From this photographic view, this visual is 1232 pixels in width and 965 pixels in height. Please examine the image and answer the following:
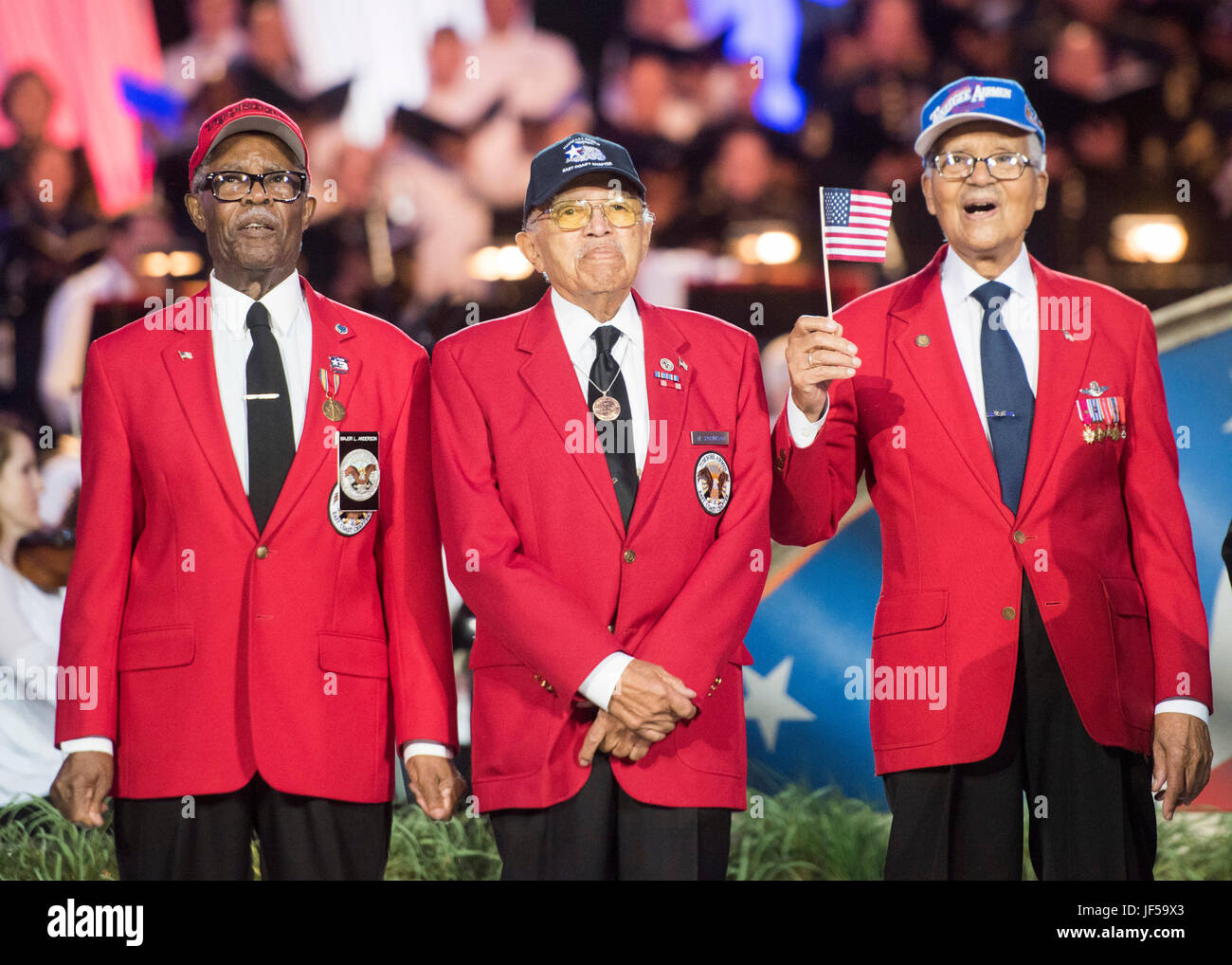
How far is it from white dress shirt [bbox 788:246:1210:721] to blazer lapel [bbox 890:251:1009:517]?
0.03 meters

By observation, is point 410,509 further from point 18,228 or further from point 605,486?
point 18,228

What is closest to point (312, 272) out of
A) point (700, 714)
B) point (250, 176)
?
point (250, 176)

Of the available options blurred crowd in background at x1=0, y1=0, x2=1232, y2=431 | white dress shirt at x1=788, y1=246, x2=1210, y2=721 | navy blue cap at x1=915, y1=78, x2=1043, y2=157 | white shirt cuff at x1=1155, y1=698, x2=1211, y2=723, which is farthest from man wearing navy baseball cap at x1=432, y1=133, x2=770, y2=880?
blurred crowd in background at x1=0, y1=0, x2=1232, y2=431

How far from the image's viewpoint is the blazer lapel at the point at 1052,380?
3266mm

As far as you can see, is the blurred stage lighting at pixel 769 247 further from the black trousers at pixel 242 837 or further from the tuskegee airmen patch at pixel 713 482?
the black trousers at pixel 242 837

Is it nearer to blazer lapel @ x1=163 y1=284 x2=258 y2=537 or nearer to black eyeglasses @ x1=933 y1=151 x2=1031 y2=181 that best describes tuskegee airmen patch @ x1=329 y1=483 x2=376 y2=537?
blazer lapel @ x1=163 y1=284 x2=258 y2=537

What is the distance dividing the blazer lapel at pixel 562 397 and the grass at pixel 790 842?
59.9 inches

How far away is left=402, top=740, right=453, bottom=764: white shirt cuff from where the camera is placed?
326 cm

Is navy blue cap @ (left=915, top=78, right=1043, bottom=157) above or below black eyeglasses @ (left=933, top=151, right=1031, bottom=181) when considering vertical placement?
above

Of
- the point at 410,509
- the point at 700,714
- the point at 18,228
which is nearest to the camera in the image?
the point at 700,714

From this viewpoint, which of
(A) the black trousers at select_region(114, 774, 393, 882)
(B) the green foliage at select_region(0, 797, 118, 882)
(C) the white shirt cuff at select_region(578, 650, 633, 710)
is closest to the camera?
(C) the white shirt cuff at select_region(578, 650, 633, 710)

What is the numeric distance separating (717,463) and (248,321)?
110 cm

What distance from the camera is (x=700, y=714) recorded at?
3100 millimetres

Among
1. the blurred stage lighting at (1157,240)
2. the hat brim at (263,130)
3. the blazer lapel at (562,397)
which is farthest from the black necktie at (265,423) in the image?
the blurred stage lighting at (1157,240)
